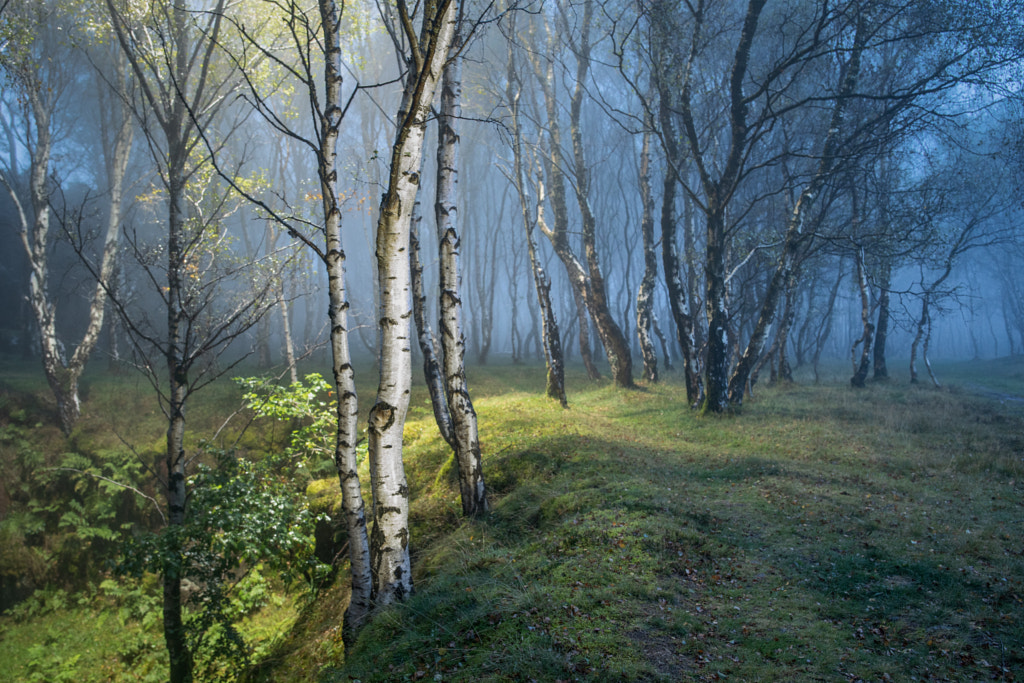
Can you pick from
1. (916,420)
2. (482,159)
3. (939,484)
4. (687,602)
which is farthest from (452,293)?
(482,159)

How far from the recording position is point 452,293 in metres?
7.14

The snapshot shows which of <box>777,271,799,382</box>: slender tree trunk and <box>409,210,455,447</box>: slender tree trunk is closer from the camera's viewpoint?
<box>409,210,455,447</box>: slender tree trunk

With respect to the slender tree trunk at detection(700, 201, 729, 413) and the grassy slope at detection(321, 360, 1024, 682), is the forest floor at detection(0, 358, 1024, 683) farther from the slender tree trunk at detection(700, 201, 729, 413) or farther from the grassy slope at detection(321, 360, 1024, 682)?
the slender tree trunk at detection(700, 201, 729, 413)

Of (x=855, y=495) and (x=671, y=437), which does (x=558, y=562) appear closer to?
(x=855, y=495)

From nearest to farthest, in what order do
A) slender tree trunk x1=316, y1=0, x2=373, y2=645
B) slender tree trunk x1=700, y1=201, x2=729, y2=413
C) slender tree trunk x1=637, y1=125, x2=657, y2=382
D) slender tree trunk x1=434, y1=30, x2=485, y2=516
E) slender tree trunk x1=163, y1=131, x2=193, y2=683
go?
1. slender tree trunk x1=316, y1=0, x2=373, y2=645
2. slender tree trunk x1=434, y1=30, x2=485, y2=516
3. slender tree trunk x1=163, y1=131, x2=193, y2=683
4. slender tree trunk x1=700, y1=201, x2=729, y2=413
5. slender tree trunk x1=637, y1=125, x2=657, y2=382

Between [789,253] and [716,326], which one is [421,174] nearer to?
[716,326]

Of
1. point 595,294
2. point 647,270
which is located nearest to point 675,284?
point 595,294

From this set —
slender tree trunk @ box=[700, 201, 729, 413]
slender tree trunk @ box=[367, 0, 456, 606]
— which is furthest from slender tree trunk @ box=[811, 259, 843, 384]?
slender tree trunk @ box=[367, 0, 456, 606]

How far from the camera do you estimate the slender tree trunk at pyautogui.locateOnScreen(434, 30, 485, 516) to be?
7.09 metres

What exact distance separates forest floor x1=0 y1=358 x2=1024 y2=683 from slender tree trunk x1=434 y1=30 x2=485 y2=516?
0.52 metres

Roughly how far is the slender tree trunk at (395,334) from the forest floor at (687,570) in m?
0.63

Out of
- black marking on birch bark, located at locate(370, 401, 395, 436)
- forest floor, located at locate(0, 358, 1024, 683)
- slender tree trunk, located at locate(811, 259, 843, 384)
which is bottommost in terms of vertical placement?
forest floor, located at locate(0, 358, 1024, 683)

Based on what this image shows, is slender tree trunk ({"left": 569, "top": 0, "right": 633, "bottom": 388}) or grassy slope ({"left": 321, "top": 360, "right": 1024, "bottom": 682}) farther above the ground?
slender tree trunk ({"left": 569, "top": 0, "right": 633, "bottom": 388})

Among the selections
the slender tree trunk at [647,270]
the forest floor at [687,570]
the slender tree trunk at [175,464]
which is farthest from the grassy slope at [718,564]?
the slender tree trunk at [647,270]
